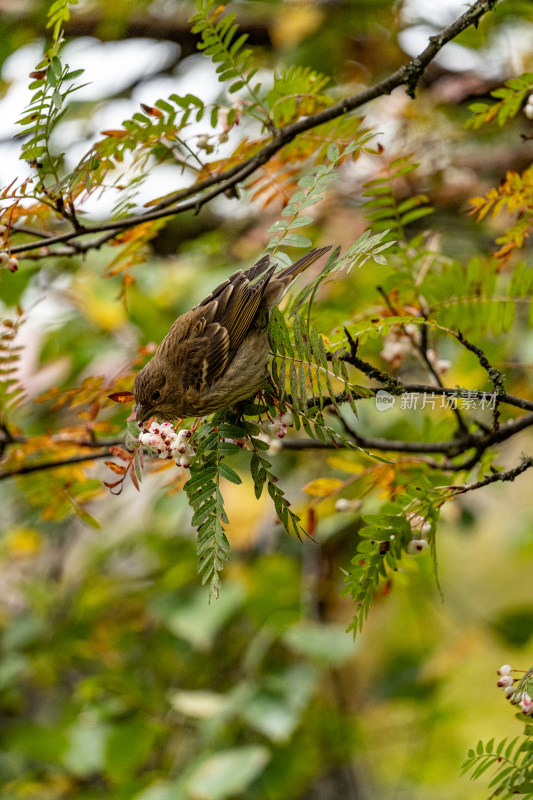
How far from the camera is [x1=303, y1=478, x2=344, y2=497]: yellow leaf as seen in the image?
1.82 m

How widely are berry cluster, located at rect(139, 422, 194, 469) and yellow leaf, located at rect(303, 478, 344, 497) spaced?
443 mm

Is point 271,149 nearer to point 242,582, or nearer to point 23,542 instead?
point 242,582

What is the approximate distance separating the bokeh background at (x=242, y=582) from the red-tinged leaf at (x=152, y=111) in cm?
95

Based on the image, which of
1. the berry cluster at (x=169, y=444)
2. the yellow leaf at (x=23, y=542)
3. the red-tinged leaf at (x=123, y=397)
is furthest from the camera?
the yellow leaf at (x=23, y=542)

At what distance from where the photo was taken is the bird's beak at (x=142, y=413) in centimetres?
169

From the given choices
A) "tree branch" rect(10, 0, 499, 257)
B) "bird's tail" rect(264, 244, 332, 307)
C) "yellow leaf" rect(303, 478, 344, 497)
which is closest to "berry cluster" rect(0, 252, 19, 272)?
"tree branch" rect(10, 0, 499, 257)

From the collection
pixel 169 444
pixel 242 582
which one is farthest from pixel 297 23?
pixel 169 444

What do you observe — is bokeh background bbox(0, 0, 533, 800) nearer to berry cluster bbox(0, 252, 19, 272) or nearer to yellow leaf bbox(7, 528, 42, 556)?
yellow leaf bbox(7, 528, 42, 556)

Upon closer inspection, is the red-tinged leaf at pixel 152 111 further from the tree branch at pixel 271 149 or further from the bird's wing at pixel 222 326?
the bird's wing at pixel 222 326

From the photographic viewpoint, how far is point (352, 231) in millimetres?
3855

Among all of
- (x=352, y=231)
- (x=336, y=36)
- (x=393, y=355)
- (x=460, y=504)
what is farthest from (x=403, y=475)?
(x=336, y=36)

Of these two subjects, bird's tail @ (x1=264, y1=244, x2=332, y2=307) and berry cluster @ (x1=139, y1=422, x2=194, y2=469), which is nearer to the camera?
berry cluster @ (x1=139, y1=422, x2=194, y2=469)

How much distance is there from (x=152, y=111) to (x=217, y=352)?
20.4 inches

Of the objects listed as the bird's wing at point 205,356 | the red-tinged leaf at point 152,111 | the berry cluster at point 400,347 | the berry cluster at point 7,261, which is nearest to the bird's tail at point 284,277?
the bird's wing at point 205,356
